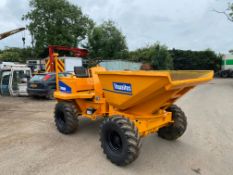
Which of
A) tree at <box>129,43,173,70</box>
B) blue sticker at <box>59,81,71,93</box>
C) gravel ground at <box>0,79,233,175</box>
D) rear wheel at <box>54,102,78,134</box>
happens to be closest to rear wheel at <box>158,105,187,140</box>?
gravel ground at <box>0,79,233,175</box>

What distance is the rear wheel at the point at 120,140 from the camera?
10.3 feet

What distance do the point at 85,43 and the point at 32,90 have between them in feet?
62.4

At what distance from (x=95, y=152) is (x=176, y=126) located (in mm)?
1622

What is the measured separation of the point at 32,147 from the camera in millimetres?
4125

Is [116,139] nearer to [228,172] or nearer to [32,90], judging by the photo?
[228,172]

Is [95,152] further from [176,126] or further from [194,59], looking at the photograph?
[194,59]

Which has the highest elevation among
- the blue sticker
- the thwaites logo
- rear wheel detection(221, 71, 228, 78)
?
the thwaites logo

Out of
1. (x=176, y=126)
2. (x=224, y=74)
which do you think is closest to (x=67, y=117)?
(x=176, y=126)

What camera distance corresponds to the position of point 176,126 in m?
4.17

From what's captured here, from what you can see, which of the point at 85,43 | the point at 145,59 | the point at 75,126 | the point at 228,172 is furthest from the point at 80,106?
the point at 85,43

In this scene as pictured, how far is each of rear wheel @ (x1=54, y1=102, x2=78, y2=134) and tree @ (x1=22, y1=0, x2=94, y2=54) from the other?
82.3ft

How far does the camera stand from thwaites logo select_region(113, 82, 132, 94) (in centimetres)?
327

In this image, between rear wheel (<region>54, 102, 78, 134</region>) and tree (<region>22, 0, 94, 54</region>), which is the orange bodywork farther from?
tree (<region>22, 0, 94, 54</region>)

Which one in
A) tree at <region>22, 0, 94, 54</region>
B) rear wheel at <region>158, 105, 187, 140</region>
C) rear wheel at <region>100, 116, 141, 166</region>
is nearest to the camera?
rear wheel at <region>100, 116, 141, 166</region>
